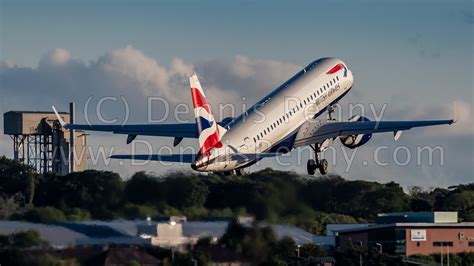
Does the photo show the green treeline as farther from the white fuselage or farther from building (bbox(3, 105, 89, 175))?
building (bbox(3, 105, 89, 175))

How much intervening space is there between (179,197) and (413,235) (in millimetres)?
38225

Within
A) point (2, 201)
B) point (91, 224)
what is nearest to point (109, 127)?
point (2, 201)

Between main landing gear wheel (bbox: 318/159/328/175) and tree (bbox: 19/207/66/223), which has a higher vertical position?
main landing gear wheel (bbox: 318/159/328/175)

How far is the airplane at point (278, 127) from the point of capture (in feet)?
305

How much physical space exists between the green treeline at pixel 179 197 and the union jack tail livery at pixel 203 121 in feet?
6.00

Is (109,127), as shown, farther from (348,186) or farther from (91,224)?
(91,224)

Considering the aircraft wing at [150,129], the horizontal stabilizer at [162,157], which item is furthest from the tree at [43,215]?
the aircraft wing at [150,129]

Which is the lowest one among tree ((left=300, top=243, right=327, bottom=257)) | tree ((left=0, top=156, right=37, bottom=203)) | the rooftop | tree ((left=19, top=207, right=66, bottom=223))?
tree ((left=300, top=243, right=327, bottom=257))

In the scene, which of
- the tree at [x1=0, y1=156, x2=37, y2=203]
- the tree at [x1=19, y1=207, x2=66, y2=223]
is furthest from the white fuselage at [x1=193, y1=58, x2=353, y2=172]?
the tree at [x1=19, y1=207, x2=66, y2=223]

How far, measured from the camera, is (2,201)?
3541 inches

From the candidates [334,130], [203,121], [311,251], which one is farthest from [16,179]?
[311,251]

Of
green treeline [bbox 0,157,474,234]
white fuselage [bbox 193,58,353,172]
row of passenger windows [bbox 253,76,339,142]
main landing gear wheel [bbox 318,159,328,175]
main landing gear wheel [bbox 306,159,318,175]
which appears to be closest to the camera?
green treeline [bbox 0,157,474,234]

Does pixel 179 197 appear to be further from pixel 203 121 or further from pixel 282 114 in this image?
pixel 282 114

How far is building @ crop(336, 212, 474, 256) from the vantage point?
120 m
